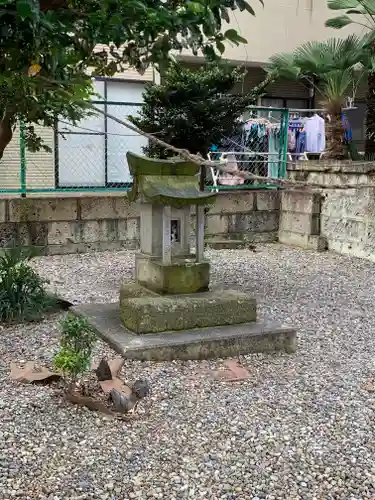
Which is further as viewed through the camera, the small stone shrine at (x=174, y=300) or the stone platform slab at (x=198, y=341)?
the small stone shrine at (x=174, y=300)

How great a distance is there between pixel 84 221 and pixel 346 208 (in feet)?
13.0

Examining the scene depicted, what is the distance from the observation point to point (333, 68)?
396 inches

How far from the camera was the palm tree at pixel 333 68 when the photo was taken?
9984 millimetres

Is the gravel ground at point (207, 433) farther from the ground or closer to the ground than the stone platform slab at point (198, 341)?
closer to the ground

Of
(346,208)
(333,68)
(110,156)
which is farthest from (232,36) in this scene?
(333,68)

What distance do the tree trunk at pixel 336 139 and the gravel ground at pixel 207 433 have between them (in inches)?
219

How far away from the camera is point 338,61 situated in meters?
10.0

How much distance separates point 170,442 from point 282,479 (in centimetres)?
64

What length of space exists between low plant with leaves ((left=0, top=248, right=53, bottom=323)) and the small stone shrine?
39 centimetres

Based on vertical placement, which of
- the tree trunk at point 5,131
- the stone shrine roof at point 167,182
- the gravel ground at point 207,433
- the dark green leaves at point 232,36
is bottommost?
the gravel ground at point 207,433

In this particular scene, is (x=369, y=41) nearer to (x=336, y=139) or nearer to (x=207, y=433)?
(x=336, y=139)

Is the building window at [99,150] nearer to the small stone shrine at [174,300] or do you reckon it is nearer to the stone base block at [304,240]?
the stone base block at [304,240]

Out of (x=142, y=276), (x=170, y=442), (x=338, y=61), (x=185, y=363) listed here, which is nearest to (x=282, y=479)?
(x=170, y=442)

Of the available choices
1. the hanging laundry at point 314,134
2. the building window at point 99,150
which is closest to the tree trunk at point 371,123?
the hanging laundry at point 314,134
